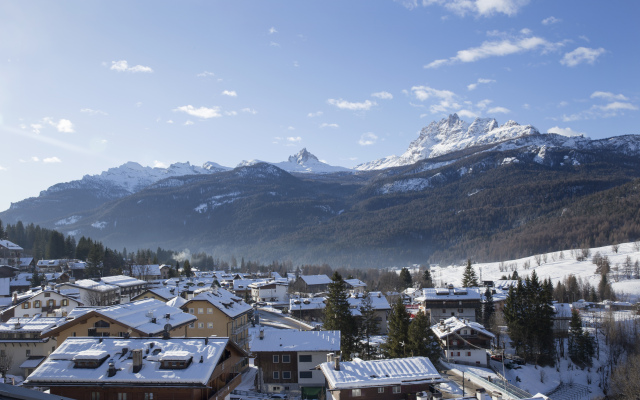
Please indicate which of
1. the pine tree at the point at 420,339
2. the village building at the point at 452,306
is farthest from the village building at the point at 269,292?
the pine tree at the point at 420,339

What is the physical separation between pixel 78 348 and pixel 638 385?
166ft

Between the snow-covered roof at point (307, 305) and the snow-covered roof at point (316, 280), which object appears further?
the snow-covered roof at point (316, 280)

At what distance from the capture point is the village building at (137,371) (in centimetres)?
2288

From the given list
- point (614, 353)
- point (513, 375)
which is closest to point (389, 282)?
point (614, 353)

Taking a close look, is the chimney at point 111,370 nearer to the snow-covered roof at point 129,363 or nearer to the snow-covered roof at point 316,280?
the snow-covered roof at point 129,363

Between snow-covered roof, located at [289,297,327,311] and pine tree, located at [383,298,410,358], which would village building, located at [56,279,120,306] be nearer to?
snow-covered roof, located at [289,297,327,311]

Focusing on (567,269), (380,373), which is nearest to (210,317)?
(380,373)

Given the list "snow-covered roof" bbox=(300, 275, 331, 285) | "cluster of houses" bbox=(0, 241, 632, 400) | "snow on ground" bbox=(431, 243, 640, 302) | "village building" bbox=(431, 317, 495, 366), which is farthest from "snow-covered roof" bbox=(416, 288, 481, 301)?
"snow on ground" bbox=(431, 243, 640, 302)

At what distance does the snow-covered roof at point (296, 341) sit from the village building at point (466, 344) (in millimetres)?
16797

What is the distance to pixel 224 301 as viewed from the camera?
175ft

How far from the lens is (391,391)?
2958 centimetres

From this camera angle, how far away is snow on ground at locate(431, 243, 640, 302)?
12533 centimetres

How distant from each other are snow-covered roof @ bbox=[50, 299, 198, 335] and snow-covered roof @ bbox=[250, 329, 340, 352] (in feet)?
22.6

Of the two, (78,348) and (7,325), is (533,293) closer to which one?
(78,348)
